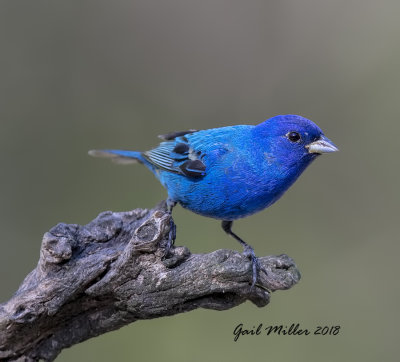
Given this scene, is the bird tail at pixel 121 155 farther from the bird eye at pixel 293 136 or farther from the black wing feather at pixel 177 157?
the bird eye at pixel 293 136

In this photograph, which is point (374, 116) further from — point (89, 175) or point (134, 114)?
point (89, 175)

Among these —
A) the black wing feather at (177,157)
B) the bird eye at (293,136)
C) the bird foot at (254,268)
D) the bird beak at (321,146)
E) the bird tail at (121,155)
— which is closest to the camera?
the bird foot at (254,268)

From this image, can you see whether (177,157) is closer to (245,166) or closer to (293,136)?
(245,166)

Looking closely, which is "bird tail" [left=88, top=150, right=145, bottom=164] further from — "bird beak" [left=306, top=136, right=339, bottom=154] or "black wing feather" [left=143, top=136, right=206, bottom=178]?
"bird beak" [left=306, top=136, right=339, bottom=154]

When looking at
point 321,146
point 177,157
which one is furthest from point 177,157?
point 321,146

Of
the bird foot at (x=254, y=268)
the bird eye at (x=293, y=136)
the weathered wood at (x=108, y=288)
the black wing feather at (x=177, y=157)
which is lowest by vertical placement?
the weathered wood at (x=108, y=288)

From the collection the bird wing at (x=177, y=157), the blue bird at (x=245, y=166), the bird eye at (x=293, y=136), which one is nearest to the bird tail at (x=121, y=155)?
the bird wing at (x=177, y=157)
